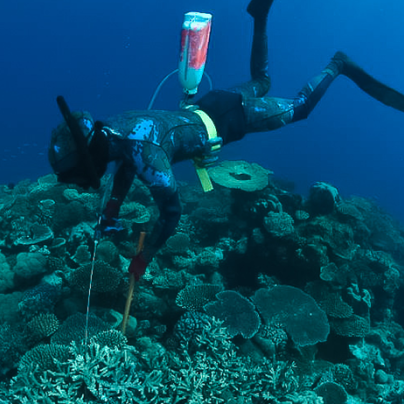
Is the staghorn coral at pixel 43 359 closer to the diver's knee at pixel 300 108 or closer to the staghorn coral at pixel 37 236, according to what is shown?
the staghorn coral at pixel 37 236

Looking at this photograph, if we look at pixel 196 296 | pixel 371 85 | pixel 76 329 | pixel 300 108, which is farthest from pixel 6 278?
pixel 371 85

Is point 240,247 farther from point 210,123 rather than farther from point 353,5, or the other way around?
point 353,5

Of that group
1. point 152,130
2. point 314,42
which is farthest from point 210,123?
point 314,42

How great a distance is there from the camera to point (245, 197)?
7570mm

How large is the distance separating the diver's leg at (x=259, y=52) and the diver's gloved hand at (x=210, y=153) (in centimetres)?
169

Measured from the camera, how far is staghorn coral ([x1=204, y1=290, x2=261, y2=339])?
15.0ft

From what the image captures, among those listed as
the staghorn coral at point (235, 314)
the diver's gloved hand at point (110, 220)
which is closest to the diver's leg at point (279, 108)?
the diver's gloved hand at point (110, 220)

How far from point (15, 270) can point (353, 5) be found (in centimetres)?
8903

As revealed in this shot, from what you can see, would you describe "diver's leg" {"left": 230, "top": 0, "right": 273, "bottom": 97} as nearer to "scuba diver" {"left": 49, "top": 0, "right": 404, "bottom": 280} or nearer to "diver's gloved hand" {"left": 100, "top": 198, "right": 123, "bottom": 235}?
"scuba diver" {"left": 49, "top": 0, "right": 404, "bottom": 280}

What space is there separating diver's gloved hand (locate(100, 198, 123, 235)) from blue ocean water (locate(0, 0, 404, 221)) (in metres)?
38.6

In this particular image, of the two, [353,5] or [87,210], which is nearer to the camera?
[87,210]

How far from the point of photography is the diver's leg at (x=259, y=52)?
6.07 meters

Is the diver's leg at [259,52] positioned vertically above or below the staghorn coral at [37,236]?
above

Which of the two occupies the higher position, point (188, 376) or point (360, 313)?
point (188, 376)
